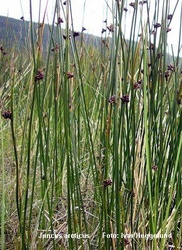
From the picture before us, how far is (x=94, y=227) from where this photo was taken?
1.27 meters

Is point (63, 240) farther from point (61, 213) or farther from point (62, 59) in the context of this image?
point (62, 59)

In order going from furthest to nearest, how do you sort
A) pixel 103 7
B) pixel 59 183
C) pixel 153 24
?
pixel 103 7
pixel 59 183
pixel 153 24

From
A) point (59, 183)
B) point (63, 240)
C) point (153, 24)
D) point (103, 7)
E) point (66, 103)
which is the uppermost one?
point (103, 7)

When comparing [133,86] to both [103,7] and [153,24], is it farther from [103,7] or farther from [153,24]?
[103,7]

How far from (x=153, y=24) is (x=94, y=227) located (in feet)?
2.29

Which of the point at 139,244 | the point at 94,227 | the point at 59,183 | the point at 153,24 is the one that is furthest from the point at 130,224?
the point at 153,24

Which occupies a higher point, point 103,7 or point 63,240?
point 103,7

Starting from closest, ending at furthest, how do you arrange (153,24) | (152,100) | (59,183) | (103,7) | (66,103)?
1. (66,103)
2. (152,100)
3. (153,24)
4. (59,183)
5. (103,7)

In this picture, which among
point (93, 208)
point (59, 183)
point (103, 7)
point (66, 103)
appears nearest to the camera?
point (66, 103)

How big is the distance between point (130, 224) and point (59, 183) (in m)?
0.47

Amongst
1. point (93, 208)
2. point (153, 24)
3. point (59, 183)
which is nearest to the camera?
point (153, 24)

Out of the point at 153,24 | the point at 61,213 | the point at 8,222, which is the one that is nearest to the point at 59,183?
the point at 61,213

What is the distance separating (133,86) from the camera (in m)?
0.97

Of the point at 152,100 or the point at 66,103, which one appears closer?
the point at 66,103
